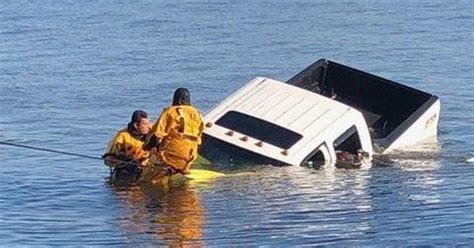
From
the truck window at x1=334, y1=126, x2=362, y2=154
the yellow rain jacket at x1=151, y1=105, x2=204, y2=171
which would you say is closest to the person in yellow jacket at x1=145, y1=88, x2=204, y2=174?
the yellow rain jacket at x1=151, y1=105, x2=204, y2=171

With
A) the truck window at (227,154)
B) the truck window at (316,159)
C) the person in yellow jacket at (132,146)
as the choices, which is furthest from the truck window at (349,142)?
the person in yellow jacket at (132,146)

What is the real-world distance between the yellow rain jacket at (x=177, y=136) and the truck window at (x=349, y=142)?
8.32 ft

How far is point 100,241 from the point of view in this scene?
14578 millimetres

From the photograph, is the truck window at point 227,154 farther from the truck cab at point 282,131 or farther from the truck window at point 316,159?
the truck window at point 316,159

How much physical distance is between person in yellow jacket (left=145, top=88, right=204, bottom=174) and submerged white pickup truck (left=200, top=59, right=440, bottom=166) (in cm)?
129

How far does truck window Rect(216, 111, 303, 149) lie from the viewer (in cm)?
1866

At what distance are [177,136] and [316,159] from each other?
247 cm

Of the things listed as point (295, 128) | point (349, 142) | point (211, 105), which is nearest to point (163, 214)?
point (295, 128)

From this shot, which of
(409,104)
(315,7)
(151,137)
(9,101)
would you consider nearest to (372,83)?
(409,104)

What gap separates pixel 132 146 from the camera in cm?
1753

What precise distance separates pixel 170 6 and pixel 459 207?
27629 millimetres

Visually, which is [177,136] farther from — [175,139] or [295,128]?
[295,128]

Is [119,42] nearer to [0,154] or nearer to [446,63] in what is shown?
[446,63]

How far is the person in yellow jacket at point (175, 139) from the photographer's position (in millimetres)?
17297
